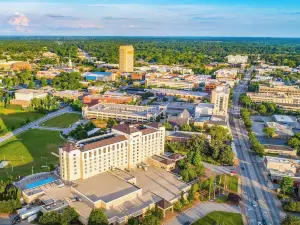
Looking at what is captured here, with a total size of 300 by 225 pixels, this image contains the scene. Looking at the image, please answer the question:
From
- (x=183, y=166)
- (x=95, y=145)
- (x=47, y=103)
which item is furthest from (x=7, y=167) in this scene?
(x=47, y=103)

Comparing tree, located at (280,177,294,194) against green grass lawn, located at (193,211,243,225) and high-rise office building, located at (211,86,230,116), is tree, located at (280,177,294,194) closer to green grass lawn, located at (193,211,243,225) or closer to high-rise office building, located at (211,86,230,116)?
green grass lawn, located at (193,211,243,225)

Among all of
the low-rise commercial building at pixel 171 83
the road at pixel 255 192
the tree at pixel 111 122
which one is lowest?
the road at pixel 255 192

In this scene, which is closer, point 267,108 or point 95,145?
point 95,145

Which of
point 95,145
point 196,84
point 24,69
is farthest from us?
point 24,69

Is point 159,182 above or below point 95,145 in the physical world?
below

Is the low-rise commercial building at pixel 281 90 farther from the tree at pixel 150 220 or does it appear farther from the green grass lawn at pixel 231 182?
the tree at pixel 150 220

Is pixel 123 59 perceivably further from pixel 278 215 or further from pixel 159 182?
pixel 278 215

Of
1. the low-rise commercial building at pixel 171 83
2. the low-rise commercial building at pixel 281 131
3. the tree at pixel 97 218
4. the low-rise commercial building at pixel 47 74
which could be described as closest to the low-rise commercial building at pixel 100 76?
the low-rise commercial building at pixel 47 74
